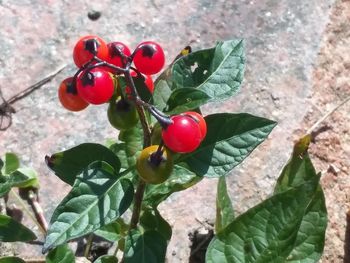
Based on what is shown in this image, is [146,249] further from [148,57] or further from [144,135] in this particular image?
[148,57]

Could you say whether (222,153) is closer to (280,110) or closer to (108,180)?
(108,180)

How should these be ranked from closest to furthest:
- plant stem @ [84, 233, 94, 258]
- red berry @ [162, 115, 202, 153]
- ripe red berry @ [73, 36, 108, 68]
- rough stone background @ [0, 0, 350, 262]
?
red berry @ [162, 115, 202, 153] < ripe red berry @ [73, 36, 108, 68] < plant stem @ [84, 233, 94, 258] < rough stone background @ [0, 0, 350, 262]

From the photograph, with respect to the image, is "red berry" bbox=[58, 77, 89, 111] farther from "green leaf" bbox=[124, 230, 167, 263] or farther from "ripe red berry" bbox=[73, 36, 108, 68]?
"green leaf" bbox=[124, 230, 167, 263]

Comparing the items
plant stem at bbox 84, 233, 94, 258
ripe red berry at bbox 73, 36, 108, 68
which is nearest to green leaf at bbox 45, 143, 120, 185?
ripe red berry at bbox 73, 36, 108, 68

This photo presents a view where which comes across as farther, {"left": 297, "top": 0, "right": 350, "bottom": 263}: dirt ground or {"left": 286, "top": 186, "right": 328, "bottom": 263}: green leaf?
{"left": 297, "top": 0, "right": 350, "bottom": 263}: dirt ground

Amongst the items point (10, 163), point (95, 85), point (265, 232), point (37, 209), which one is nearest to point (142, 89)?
point (95, 85)
